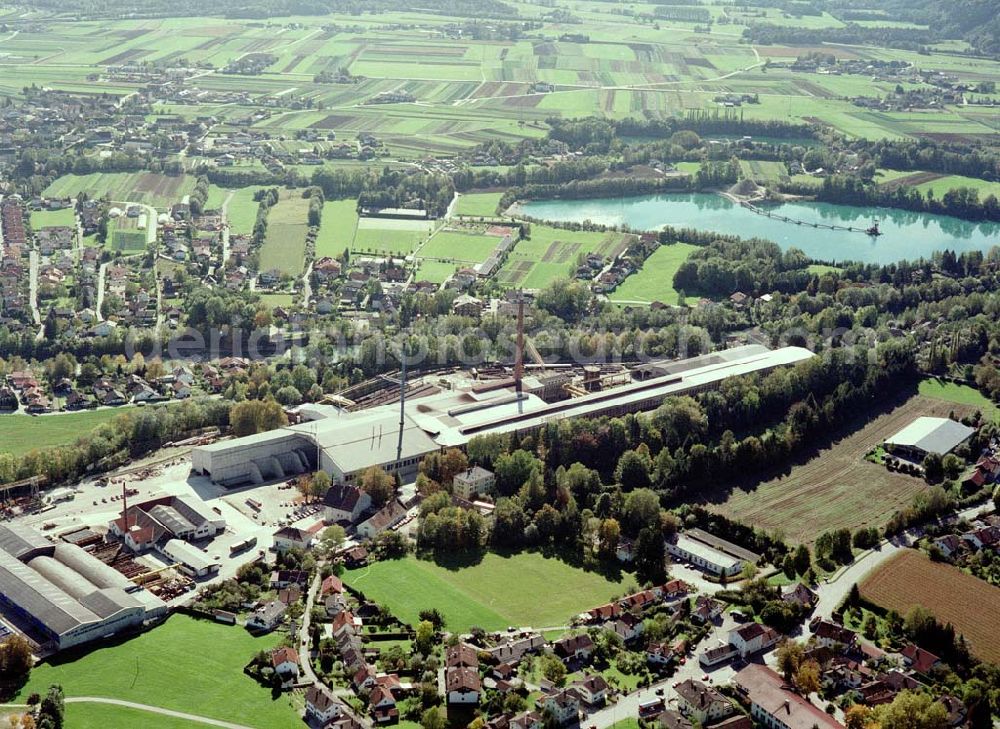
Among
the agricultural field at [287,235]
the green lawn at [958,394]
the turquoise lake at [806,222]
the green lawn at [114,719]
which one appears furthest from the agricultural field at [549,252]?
the green lawn at [114,719]

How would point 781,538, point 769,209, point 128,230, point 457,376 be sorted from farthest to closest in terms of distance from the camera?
point 769,209 < point 128,230 < point 457,376 < point 781,538

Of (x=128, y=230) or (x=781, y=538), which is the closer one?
(x=781, y=538)

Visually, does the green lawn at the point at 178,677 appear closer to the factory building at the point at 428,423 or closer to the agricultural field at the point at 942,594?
the factory building at the point at 428,423

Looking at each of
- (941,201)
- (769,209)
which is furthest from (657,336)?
(941,201)

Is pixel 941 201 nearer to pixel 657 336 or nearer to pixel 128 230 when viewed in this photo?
pixel 657 336

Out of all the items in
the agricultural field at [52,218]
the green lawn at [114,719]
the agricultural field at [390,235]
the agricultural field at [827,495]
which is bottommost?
the agricultural field at [52,218]

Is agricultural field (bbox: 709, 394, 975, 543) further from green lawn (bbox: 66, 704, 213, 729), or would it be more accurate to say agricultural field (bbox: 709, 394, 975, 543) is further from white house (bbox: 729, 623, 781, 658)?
green lawn (bbox: 66, 704, 213, 729)

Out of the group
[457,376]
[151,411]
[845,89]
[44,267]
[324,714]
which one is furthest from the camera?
[845,89]
